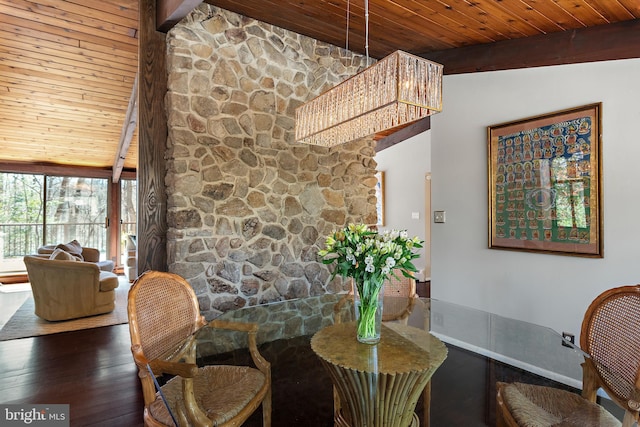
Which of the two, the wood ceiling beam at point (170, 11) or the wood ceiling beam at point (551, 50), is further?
the wood ceiling beam at point (170, 11)

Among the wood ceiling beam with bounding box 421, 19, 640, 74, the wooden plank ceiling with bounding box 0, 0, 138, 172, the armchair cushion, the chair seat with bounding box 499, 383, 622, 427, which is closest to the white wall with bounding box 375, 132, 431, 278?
the wood ceiling beam with bounding box 421, 19, 640, 74

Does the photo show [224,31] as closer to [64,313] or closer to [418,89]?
[418,89]

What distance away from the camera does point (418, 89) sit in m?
1.79

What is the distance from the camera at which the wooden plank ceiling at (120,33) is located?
2.50 m

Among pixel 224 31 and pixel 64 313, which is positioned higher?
pixel 224 31

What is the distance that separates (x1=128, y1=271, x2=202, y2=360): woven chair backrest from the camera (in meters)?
1.62

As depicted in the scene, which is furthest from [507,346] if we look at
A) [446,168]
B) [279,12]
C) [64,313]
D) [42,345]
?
[64,313]

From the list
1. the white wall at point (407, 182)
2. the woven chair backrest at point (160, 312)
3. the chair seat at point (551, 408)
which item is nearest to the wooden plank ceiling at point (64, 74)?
the woven chair backrest at point (160, 312)

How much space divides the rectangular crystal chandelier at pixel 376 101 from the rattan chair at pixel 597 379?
3.99 ft

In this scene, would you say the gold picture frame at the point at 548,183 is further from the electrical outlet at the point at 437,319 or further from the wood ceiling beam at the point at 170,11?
the wood ceiling beam at the point at 170,11

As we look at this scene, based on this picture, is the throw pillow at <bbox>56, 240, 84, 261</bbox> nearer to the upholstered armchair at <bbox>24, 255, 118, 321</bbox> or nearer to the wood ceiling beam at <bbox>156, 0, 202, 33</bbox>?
the upholstered armchair at <bbox>24, 255, 118, 321</bbox>

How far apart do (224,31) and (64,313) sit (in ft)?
12.2

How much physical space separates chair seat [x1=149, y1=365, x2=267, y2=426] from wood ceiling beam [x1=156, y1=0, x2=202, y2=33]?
238 cm
